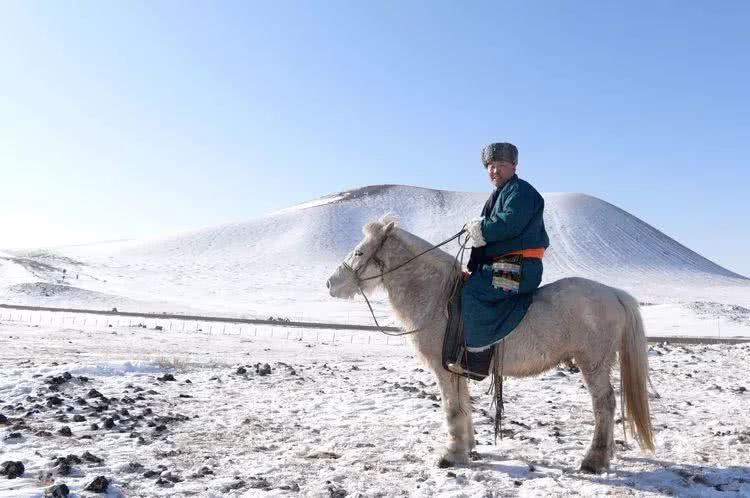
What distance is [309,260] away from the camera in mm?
109812

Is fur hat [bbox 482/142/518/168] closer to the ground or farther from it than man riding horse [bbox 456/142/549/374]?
farther from it

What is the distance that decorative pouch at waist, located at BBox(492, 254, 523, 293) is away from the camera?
21.4ft

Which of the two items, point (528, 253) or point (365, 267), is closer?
point (528, 253)

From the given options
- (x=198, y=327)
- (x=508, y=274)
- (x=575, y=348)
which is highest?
(x=508, y=274)

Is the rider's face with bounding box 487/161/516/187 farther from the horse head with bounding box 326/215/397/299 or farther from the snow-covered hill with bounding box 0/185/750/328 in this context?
the snow-covered hill with bounding box 0/185/750/328

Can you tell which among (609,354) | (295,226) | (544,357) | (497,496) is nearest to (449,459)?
(497,496)

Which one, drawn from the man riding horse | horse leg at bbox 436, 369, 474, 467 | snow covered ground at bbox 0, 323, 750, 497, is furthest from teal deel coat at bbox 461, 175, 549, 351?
snow covered ground at bbox 0, 323, 750, 497

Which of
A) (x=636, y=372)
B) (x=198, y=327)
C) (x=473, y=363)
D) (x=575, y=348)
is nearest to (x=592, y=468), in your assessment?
(x=636, y=372)

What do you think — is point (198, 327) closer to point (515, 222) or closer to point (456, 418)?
point (456, 418)

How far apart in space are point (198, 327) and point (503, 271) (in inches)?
1196

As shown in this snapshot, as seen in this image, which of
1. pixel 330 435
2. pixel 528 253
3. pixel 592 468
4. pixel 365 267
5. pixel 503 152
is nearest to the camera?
pixel 592 468

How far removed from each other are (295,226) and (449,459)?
133m

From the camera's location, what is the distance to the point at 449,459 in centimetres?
670

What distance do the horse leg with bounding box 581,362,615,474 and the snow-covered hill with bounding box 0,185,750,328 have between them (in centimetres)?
4505
